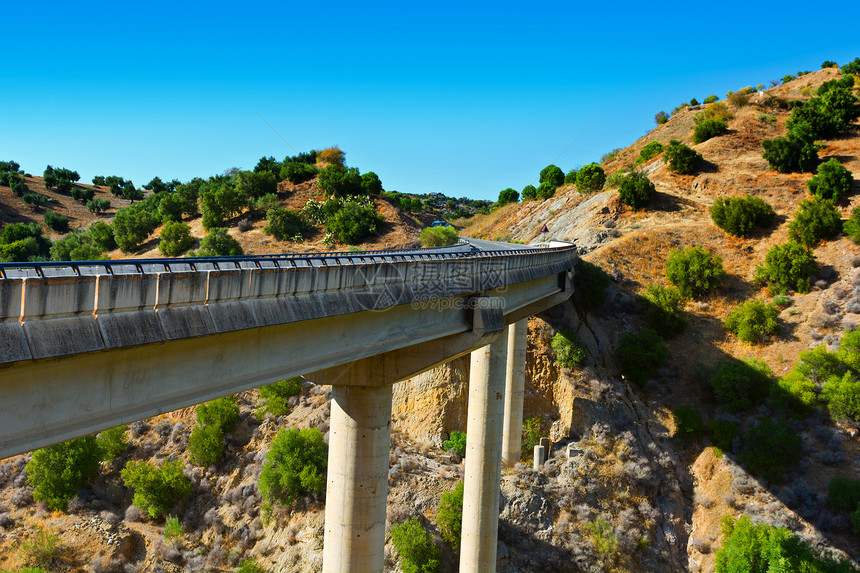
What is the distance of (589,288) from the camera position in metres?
46.1

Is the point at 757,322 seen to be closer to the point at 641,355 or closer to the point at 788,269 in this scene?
the point at 788,269

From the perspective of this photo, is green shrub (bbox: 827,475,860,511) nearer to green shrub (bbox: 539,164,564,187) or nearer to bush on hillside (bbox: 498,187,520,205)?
green shrub (bbox: 539,164,564,187)

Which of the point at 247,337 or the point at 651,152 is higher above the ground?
the point at 651,152

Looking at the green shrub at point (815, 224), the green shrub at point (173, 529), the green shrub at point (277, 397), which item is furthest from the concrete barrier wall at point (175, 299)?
the green shrub at point (815, 224)

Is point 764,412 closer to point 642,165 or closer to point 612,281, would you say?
point 612,281

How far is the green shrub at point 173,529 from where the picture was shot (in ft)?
99.4

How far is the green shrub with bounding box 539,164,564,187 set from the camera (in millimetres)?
81562

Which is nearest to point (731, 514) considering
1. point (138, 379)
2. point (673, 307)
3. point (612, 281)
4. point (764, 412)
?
point (764, 412)

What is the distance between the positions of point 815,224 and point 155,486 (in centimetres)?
5525

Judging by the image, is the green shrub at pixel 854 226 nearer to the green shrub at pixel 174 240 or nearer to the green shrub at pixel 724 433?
the green shrub at pixel 724 433

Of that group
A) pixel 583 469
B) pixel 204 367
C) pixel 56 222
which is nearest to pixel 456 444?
pixel 583 469

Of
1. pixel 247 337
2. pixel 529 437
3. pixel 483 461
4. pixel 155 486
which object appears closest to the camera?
pixel 247 337

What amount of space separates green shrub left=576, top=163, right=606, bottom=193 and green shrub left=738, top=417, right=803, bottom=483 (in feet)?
129

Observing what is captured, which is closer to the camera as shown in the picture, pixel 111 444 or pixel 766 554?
pixel 766 554
